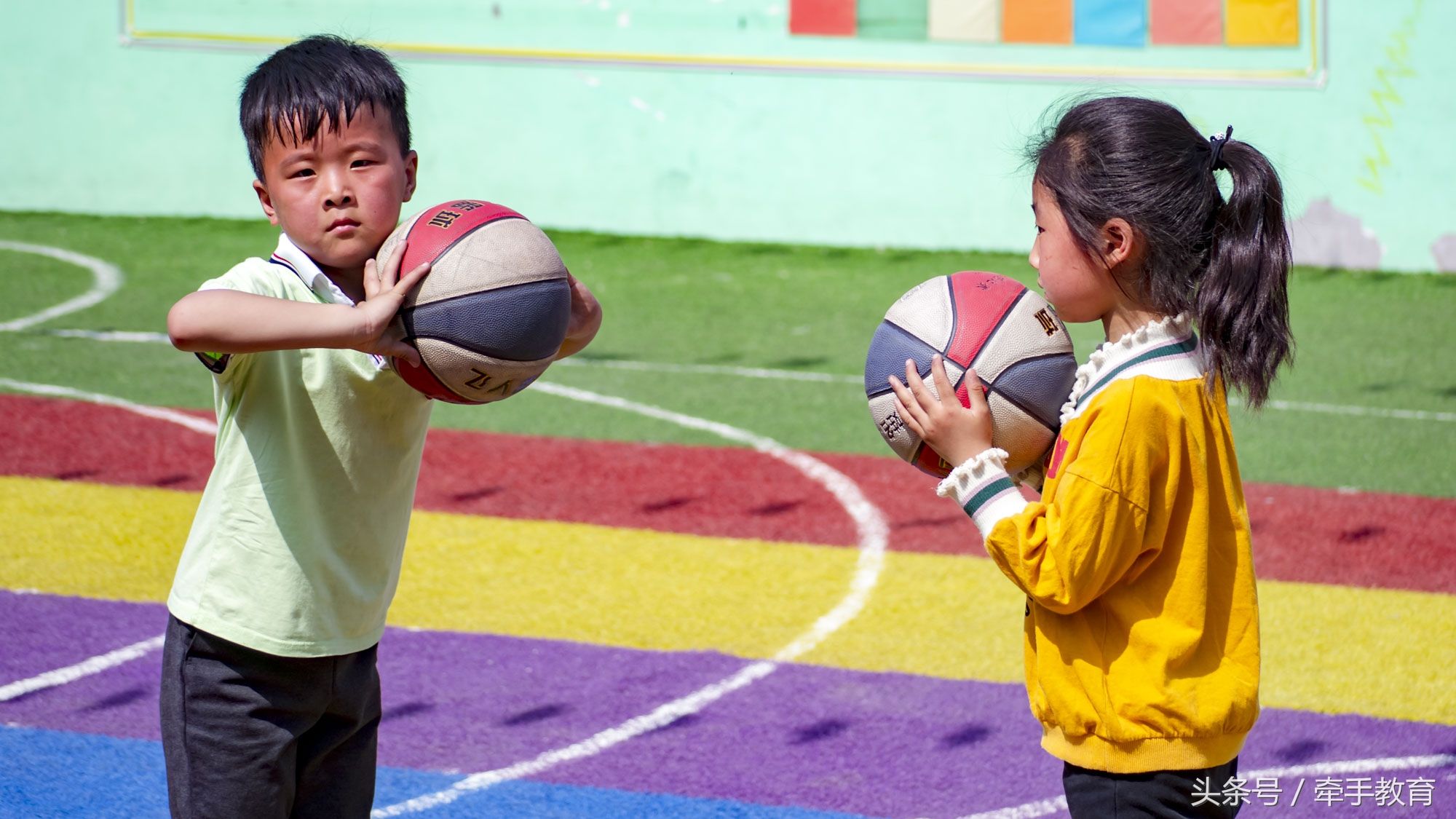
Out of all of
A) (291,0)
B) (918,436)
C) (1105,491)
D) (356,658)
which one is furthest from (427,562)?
(291,0)

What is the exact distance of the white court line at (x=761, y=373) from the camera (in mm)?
10133

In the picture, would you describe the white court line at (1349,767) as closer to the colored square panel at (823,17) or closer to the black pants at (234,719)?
the black pants at (234,719)

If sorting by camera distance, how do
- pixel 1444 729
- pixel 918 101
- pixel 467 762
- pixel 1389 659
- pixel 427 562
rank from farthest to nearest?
pixel 918 101, pixel 427 562, pixel 1389 659, pixel 1444 729, pixel 467 762

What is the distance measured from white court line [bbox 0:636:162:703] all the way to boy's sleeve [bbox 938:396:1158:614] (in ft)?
12.7

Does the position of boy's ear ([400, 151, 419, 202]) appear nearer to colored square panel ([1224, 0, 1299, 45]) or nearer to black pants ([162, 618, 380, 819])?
black pants ([162, 618, 380, 819])

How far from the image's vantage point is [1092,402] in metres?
2.79

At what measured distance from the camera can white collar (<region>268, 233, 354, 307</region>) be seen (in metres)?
2.92

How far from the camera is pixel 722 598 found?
253 inches

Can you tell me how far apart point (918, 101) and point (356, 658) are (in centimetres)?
1345

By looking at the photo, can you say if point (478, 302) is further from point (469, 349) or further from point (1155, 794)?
point (1155, 794)

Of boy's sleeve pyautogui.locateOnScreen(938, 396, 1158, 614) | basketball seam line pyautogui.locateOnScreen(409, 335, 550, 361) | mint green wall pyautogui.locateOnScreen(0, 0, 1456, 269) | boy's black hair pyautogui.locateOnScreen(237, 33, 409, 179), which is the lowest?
mint green wall pyautogui.locateOnScreen(0, 0, 1456, 269)

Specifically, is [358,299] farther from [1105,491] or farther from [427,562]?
[427,562]

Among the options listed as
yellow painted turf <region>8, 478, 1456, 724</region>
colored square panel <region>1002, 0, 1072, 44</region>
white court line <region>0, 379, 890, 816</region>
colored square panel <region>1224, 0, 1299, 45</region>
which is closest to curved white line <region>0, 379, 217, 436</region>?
white court line <region>0, 379, 890, 816</region>

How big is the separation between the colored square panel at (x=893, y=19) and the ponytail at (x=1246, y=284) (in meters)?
13.2
